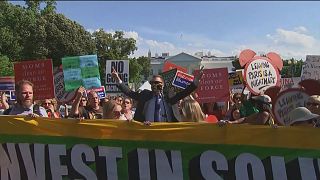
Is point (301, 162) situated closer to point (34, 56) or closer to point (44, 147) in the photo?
point (44, 147)

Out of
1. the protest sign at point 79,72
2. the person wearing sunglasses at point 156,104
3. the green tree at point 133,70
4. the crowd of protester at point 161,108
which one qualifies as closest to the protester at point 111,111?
the crowd of protester at point 161,108

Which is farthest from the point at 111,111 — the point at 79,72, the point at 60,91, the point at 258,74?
the point at 60,91

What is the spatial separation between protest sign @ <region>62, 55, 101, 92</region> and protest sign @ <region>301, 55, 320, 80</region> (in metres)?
4.10

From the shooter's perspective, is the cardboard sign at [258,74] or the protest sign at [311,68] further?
the protest sign at [311,68]

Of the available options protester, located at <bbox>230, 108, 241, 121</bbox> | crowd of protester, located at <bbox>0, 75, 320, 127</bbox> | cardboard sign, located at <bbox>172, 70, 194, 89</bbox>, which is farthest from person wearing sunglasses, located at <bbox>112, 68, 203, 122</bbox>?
cardboard sign, located at <bbox>172, 70, 194, 89</bbox>

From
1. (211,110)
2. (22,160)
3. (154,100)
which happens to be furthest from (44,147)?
(211,110)

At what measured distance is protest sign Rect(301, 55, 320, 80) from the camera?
9.85 metres

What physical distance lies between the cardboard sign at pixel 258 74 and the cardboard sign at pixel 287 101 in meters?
2.75

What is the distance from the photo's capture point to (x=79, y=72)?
10.0 metres

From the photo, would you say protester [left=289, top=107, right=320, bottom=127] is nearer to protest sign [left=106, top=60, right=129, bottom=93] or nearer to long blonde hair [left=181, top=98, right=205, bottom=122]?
long blonde hair [left=181, top=98, right=205, bottom=122]

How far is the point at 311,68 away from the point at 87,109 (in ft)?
15.5

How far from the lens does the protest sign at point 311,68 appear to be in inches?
388

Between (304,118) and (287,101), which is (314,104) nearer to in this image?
(287,101)

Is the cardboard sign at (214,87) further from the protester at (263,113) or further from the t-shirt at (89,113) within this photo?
the protester at (263,113)
